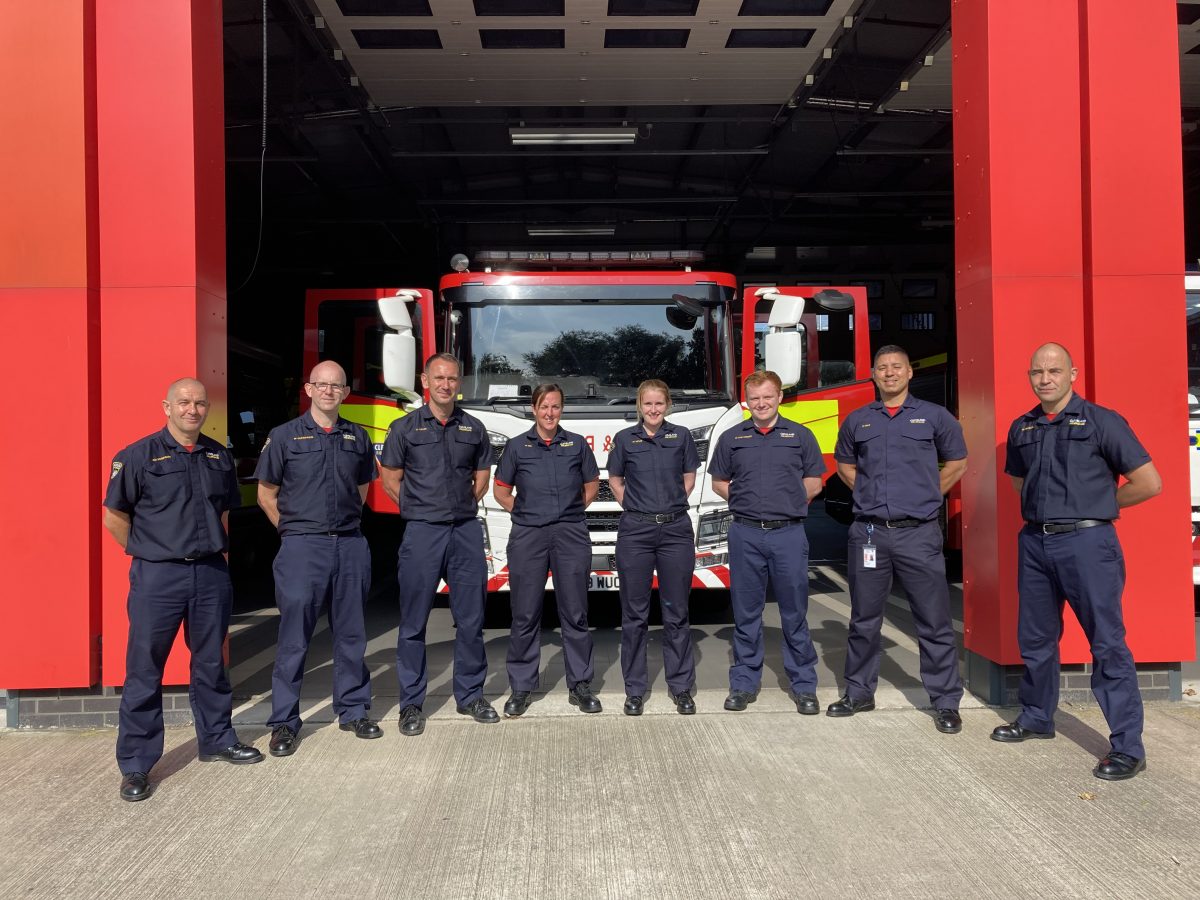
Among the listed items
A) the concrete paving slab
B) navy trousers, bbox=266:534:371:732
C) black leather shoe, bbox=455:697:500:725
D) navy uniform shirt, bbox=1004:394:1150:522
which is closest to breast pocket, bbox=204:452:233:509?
navy trousers, bbox=266:534:371:732

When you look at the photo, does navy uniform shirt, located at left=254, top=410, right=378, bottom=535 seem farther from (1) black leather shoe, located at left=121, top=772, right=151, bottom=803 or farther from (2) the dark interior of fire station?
(2) the dark interior of fire station

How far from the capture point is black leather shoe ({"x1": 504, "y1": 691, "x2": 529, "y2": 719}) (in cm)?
468

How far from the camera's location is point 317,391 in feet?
14.2

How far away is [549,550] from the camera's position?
15.8 ft

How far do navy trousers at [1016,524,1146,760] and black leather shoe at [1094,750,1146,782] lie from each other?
0.10ft

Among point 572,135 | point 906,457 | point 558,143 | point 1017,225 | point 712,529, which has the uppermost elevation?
point 558,143

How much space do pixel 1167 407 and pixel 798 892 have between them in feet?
10.7

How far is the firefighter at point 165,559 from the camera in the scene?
3807 mm

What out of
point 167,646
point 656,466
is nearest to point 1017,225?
point 656,466

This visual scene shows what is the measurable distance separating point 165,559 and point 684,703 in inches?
100

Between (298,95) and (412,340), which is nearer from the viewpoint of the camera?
(412,340)

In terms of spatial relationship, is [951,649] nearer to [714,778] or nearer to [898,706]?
[898,706]

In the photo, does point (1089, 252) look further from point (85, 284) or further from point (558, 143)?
point (558, 143)

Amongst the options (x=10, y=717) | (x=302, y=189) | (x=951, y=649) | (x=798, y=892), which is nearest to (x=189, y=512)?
(x=10, y=717)
